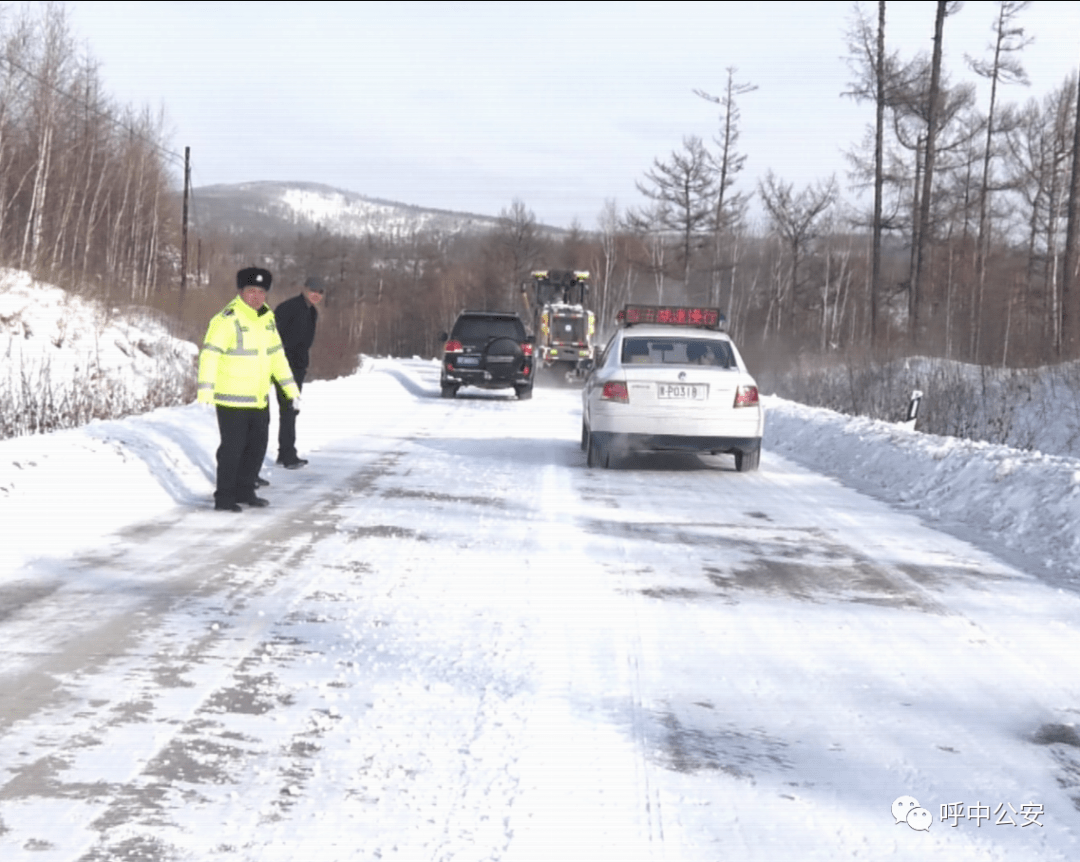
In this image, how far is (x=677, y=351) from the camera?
45.3 ft

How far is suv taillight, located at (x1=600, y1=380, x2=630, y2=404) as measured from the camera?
42.8 feet

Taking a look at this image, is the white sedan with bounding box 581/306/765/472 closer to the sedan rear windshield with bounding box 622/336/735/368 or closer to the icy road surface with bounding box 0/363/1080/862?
the sedan rear windshield with bounding box 622/336/735/368

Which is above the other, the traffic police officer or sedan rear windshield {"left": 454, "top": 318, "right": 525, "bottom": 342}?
sedan rear windshield {"left": 454, "top": 318, "right": 525, "bottom": 342}

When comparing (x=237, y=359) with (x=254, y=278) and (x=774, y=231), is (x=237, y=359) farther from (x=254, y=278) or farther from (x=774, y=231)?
(x=774, y=231)

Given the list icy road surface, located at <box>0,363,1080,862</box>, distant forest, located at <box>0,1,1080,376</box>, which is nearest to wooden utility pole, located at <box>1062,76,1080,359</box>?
distant forest, located at <box>0,1,1080,376</box>

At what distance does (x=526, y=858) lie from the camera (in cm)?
319

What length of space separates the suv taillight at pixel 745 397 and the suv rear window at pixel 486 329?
1478 cm

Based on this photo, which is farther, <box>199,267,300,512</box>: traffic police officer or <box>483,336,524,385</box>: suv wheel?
<box>483,336,524,385</box>: suv wheel

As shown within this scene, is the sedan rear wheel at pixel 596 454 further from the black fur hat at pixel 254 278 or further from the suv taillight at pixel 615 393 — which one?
the black fur hat at pixel 254 278

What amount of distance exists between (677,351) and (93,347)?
2651 cm

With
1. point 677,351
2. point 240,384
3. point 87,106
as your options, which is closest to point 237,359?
point 240,384

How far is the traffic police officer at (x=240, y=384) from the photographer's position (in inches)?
378

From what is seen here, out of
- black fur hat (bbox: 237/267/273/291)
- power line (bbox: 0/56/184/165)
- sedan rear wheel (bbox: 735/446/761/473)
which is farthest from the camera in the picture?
power line (bbox: 0/56/184/165)

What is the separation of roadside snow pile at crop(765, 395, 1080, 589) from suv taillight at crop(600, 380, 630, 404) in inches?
102
